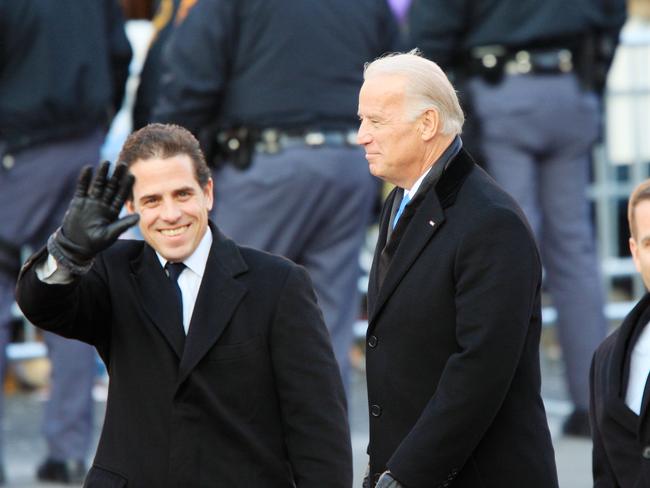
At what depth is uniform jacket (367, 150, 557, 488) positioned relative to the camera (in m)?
3.66

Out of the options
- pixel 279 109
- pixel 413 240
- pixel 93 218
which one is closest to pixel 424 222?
pixel 413 240

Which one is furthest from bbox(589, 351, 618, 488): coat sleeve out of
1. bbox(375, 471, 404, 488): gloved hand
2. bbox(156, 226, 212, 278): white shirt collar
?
bbox(156, 226, 212, 278): white shirt collar

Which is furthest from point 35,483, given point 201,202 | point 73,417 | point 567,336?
point 201,202

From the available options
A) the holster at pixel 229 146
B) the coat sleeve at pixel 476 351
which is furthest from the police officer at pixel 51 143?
the coat sleeve at pixel 476 351

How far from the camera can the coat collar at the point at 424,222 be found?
379 centimetres

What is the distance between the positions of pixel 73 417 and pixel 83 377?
0.16 m

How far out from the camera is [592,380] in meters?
3.95

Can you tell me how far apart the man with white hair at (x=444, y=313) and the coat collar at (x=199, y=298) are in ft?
1.16

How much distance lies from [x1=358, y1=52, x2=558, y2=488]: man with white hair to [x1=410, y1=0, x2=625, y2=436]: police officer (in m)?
3.03

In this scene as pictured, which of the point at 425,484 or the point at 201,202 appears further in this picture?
the point at 201,202

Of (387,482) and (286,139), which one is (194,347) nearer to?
(387,482)

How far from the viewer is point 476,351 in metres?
3.65

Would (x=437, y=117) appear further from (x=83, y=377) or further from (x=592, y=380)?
(x=83, y=377)

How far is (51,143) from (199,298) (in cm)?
279
